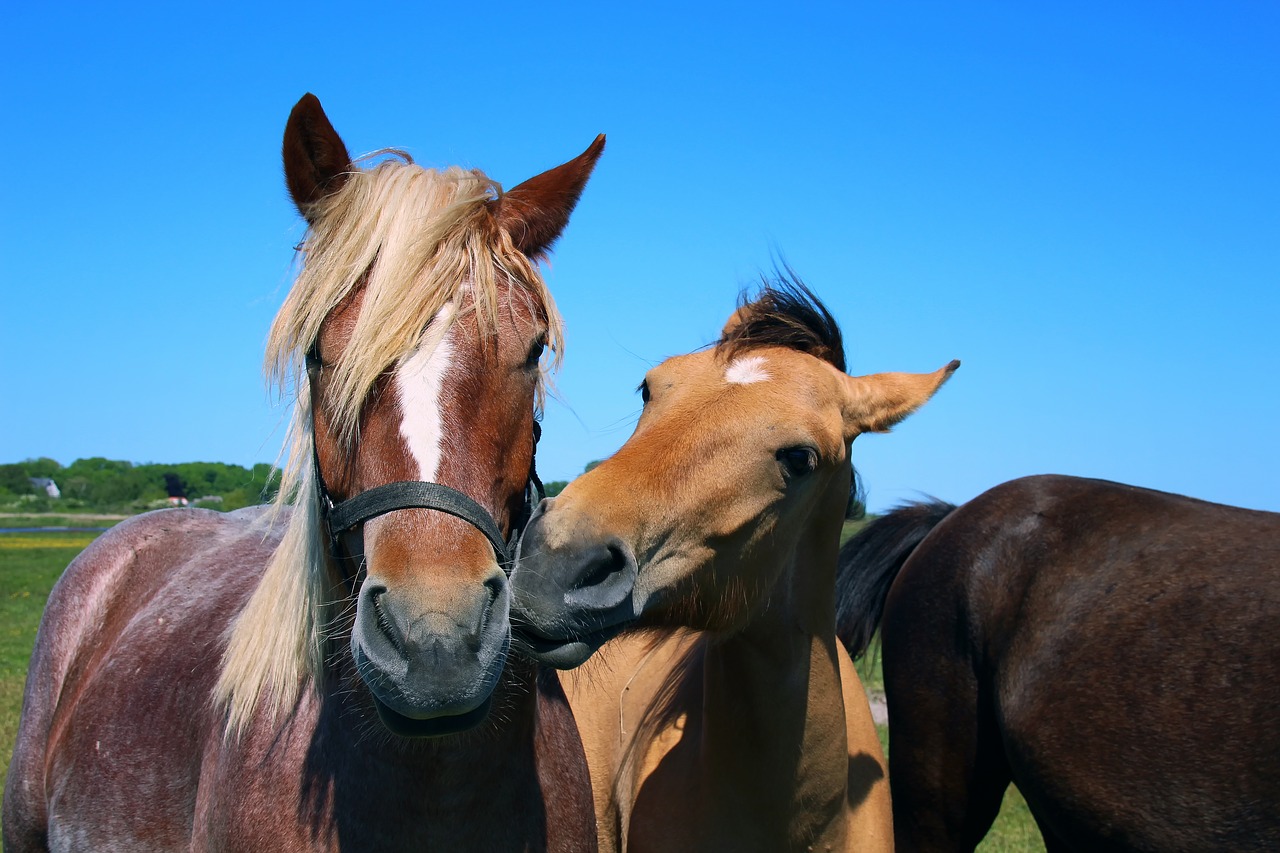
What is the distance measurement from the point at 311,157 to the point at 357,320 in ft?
1.78

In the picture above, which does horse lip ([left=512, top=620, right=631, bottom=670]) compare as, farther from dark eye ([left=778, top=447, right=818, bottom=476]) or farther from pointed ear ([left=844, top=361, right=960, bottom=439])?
pointed ear ([left=844, top=361, right=960, bottom=439])

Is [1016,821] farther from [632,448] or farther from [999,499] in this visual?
[632,448]

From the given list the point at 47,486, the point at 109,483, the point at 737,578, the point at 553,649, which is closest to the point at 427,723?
the point at 553,649

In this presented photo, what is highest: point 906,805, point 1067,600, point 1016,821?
point 1067,600

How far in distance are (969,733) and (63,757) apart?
371 centimetres

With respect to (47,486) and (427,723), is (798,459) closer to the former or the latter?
(427,723)

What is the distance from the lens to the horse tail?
5301mm

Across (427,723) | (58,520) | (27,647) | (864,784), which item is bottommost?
(27,647)

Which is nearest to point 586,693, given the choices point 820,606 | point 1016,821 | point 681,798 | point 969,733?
point 681,798

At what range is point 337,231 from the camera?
2.25 meters

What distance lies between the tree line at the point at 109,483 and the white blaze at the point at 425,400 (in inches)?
2422

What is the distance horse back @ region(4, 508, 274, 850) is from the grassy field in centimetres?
115

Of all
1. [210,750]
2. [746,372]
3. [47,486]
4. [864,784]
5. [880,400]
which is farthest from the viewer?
[47,486]

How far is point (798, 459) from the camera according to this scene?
Answer: 254 centimetres
